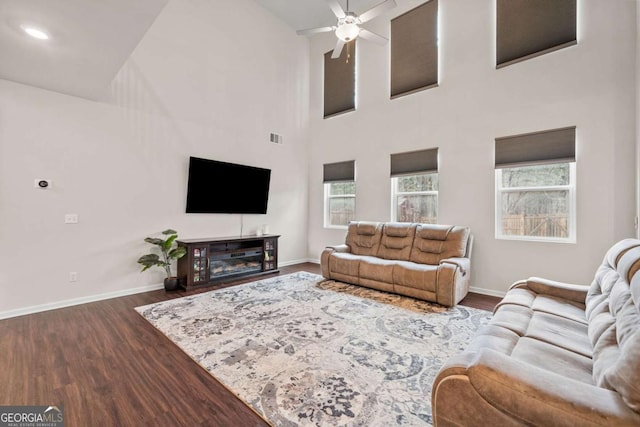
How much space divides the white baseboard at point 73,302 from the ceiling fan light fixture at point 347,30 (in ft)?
14.8

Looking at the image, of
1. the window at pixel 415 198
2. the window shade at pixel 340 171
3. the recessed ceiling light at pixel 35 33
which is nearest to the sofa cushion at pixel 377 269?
the window at pixel 415 198

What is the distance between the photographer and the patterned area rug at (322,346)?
1.76 metres

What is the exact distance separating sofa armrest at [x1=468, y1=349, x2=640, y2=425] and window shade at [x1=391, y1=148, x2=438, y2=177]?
4047 mm

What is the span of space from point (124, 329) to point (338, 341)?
2203mm

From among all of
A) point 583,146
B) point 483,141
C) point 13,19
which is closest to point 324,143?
→ point 483,141

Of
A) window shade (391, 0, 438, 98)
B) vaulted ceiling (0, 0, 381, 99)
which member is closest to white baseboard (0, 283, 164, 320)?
vaulted ceiling (0, 0, 381, 99)

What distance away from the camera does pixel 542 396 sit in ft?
3.15

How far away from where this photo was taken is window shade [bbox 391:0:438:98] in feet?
15.7

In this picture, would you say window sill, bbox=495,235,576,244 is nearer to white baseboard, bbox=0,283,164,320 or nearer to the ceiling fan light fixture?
the ceiling fan light fixture

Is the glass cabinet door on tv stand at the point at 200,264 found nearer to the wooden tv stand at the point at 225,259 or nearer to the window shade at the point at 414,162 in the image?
the wooden tv stand at the point at 225,259

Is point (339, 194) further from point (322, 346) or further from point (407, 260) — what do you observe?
point (322, 346)

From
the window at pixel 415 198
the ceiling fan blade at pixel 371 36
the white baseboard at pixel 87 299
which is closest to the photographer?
the white baseboard at pixel 87 299

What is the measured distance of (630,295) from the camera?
1.45 m

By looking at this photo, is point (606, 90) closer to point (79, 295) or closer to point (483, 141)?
point (483, 141)
